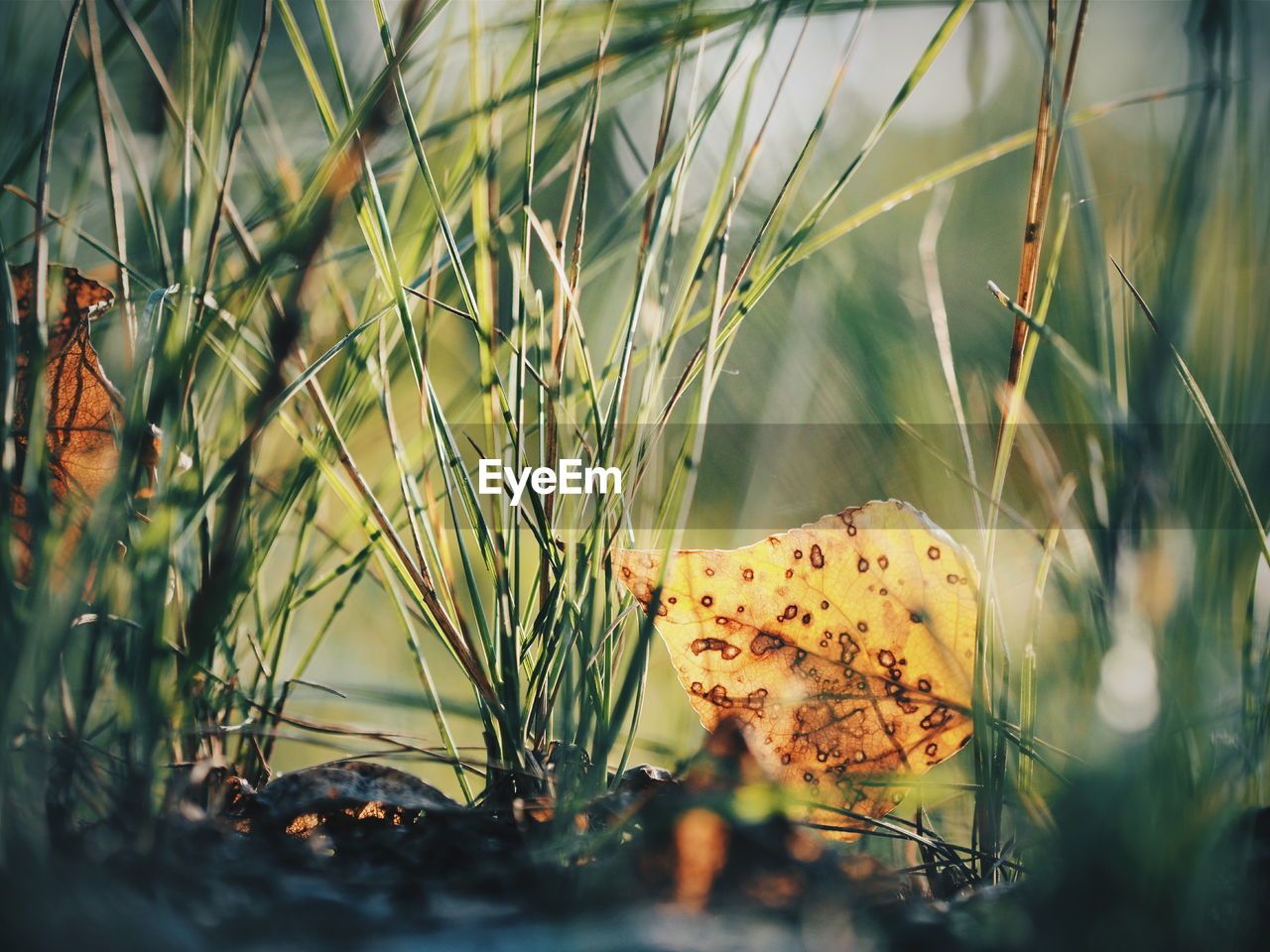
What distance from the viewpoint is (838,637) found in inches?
11.5

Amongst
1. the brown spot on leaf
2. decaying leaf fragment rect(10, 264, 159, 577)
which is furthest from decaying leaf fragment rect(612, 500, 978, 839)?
decaying leaf fragment rect(10, 264, 159, 577)

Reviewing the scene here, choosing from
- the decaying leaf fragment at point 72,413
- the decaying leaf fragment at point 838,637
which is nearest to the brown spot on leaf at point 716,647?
the decaying leaf fragment at point 838,637

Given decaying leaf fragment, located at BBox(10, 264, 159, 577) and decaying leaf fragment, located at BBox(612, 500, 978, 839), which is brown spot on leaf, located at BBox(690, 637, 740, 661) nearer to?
decaying leaf fragment, located at BBox(612, 500, 978, 839)

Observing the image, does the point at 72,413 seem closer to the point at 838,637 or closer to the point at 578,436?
the point at 578,436

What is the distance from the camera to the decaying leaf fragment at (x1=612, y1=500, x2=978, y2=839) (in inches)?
11.4

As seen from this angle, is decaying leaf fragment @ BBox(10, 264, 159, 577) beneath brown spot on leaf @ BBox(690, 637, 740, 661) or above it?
above

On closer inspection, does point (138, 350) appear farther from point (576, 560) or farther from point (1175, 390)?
point (1175, 390)

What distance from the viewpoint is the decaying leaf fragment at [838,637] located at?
290mm

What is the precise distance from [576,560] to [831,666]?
112mm

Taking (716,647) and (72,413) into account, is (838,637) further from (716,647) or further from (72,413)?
(72,413)

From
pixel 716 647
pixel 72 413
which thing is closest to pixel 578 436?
pixel 716 647

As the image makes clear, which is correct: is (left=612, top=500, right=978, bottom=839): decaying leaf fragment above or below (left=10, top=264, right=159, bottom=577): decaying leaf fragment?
below

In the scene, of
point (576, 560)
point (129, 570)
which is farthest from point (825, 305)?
point (129, 570)

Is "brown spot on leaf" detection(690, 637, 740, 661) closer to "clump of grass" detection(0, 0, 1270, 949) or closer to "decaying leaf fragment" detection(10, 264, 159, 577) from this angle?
"clump of grass" detection(0, 0, 1270, 949)
